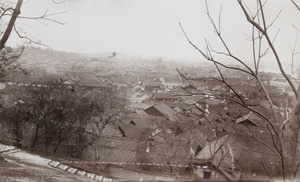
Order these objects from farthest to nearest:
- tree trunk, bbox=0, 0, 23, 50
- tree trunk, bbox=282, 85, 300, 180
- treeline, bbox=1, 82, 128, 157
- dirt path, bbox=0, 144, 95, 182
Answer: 1. treeline, bbox=1, 82, 128, 157
2. dirt path, bbox=0, 144, 95, 182
3. tree trunk, bbox=0, 0, 23, 50
4. tree trunk, bbox=282, 85, 300, 180

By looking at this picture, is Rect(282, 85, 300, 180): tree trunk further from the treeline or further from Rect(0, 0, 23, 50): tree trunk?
the treeline

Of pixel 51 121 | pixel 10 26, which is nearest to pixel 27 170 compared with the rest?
pixel 10 26

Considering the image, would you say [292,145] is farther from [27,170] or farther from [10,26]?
[27,170]

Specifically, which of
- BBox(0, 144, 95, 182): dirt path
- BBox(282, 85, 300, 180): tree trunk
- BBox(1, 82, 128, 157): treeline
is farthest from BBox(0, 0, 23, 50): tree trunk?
BBox(1, 82, 128, 157): treeline

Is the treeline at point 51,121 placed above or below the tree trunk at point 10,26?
below

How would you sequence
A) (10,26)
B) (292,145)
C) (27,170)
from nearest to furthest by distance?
1. (292,145)
2. (10,26)
3. (27,170)

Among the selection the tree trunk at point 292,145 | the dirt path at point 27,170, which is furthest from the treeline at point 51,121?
the tree trunk at point 292,145

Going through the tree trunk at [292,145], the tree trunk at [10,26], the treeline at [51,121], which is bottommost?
the treeline at [51,121]

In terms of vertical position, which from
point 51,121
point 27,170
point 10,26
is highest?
point 10,26

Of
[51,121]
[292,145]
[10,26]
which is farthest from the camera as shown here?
[51,121]

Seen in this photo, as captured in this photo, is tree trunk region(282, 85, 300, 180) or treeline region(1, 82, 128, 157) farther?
treeline region(1, 82, 128, 157)

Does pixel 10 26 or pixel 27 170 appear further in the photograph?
pixel 27 170

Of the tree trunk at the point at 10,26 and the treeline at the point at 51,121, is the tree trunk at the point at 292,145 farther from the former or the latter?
the treeline at the point at 51,121
